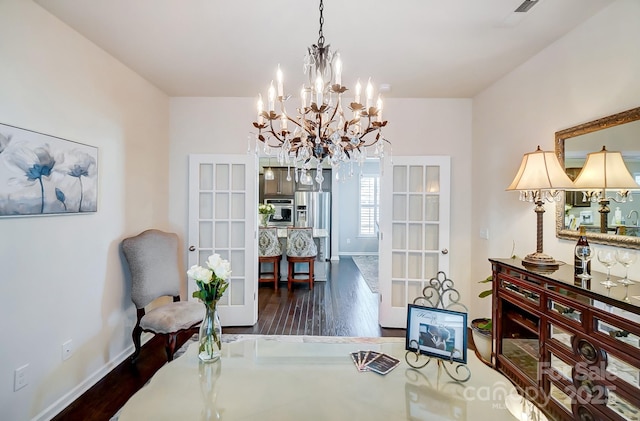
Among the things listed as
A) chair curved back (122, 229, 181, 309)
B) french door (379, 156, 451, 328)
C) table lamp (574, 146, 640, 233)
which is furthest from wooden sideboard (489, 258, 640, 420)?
chair curved back (122, 229, 181, 309)

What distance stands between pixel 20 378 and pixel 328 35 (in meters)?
3.06

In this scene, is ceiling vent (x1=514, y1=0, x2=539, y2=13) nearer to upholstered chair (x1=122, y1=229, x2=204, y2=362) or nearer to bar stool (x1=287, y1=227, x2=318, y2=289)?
upholstered chair (x1=122, y1=229, x2=204, y2=362)

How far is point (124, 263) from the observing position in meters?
2.79

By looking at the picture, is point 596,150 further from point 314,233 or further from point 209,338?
point 314,233

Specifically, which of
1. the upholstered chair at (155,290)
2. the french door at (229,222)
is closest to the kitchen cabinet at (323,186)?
the french door at (229,222)

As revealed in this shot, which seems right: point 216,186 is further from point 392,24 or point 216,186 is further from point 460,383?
point 460,383

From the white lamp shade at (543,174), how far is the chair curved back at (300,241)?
339 cm

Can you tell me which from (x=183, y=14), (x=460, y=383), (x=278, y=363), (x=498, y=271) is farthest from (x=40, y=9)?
(x=498, y=271)

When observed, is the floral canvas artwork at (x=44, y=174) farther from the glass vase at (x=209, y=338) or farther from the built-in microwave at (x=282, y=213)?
the built-in microwave at (x=282, y=213)

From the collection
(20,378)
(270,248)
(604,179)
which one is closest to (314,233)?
(270,248)

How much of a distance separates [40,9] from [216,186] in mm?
2012

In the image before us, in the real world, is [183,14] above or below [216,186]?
above

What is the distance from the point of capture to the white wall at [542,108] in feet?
5.97

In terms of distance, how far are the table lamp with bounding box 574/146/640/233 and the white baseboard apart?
3.78 meters
